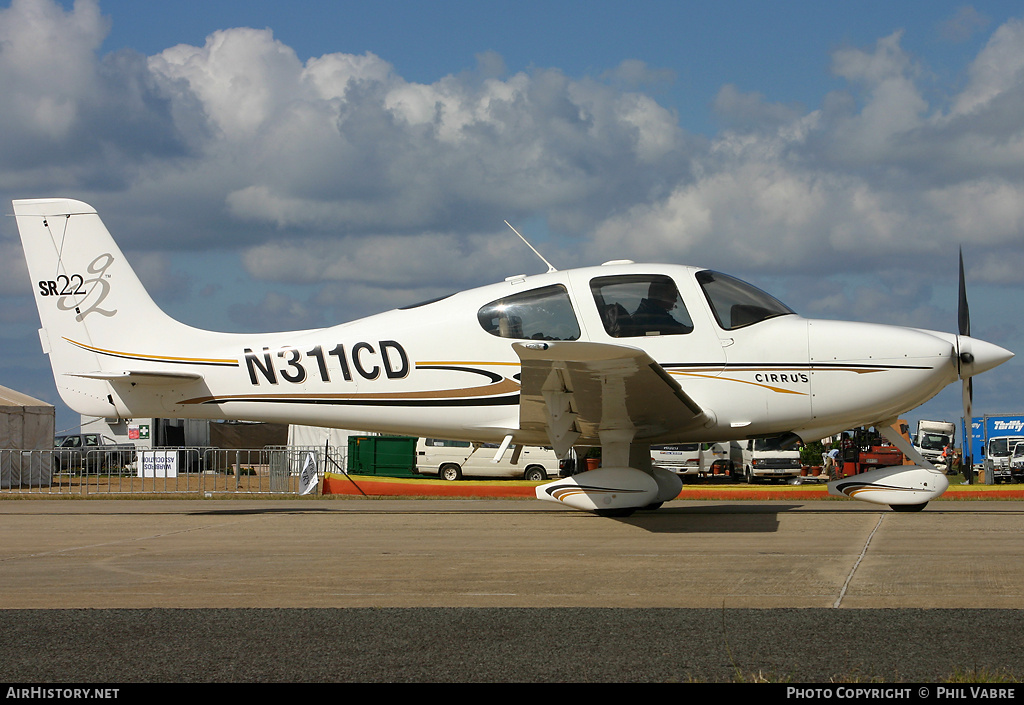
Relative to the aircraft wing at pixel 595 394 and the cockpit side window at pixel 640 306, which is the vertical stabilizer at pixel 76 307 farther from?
the cockpit side window at pixel 640 306

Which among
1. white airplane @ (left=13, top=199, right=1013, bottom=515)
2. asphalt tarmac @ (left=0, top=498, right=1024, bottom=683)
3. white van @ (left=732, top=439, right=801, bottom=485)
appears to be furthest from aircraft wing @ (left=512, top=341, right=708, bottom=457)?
white van @ (left=732, top=439, right=801, bottom=485)

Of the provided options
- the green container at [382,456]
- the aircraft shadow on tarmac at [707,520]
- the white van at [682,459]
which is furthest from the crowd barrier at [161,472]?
the white van at [682,459]

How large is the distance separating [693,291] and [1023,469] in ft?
84.0

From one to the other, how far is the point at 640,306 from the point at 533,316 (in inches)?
44.2

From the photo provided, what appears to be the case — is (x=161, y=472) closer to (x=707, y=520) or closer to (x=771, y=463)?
(x=707, y=520)

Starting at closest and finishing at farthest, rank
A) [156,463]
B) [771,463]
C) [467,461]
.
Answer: [156,463], [467,461], [771,463]

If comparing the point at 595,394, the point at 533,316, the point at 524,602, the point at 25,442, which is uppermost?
the point at 533,316

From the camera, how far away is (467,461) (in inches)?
999

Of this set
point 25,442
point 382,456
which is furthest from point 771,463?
point 25,442

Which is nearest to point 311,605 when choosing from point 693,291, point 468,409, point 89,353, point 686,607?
point 686,607

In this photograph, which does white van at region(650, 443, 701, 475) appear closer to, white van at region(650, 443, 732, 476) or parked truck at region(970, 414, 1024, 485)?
white van at region(650, 443, 732, 476)

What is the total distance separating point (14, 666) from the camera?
3.31m

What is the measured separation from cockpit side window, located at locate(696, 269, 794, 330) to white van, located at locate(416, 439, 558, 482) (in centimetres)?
1603

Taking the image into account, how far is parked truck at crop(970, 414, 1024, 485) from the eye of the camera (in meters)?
28.5
